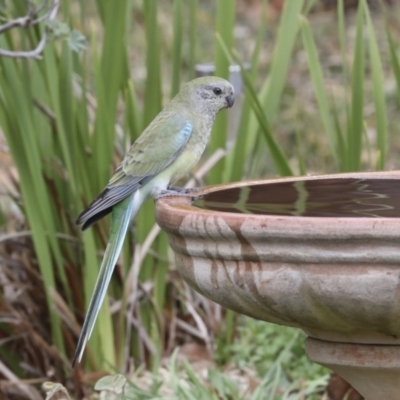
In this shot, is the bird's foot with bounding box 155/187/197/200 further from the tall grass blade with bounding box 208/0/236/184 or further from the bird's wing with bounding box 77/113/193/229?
the tall grass blade with bounding box 208/0/236/184

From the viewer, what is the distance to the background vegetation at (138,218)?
3.04 m

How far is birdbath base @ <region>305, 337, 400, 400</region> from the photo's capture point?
203cm

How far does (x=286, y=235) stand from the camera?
1741mm

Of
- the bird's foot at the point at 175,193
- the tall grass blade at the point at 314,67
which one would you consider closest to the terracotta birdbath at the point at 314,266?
the bird's foot at the point at 175,193

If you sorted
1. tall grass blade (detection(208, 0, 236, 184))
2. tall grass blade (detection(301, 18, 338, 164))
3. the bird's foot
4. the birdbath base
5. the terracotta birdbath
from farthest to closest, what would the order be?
1. tall grass blade (detection(208, 0, 236, 184))
2. tall grass blade (detection(301, 18, 338, 164))
3. the bird's foot
4. the birdbath base
5. the terracotta birdbath

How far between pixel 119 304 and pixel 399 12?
5.97m

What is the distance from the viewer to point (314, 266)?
177 centimetres

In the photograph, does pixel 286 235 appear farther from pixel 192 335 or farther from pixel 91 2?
pixel 91 2

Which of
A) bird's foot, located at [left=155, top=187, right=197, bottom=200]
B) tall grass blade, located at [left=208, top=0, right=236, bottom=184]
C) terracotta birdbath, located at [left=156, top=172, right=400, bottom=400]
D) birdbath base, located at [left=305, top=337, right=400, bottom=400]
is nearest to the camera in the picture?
terracotta birdbath, located at [left=156, top=172, right=400, bottom=400]

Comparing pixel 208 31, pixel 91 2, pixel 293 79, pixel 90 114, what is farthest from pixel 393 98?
pixel 90 114

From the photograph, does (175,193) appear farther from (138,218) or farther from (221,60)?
(221,60)

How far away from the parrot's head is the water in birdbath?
0.70 meters

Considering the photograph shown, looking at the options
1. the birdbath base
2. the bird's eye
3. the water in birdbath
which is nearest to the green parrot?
the bird's eye

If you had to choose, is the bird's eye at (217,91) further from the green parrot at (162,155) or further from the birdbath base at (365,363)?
the birdbath base at (365,363)
